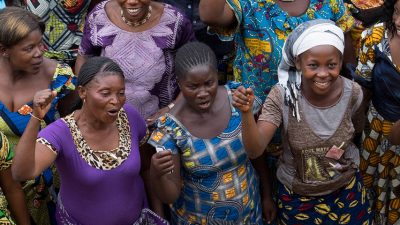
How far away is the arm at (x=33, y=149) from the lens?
113 inches

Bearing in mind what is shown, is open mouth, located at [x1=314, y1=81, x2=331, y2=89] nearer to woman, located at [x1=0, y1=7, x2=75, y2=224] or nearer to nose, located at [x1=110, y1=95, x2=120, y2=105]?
nose, located at [x1=110, y1=95, x2=120, y2=105]

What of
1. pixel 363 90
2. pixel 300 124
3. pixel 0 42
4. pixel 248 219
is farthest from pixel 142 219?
pixel 363 90

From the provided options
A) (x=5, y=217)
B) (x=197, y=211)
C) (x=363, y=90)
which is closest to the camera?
(x=5, y=217)

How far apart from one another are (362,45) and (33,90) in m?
1.98

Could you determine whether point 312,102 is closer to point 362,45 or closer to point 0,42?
point 362,45

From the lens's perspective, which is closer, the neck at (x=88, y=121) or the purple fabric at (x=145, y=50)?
the neck at (x=88, y=121)

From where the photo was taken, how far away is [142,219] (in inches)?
136

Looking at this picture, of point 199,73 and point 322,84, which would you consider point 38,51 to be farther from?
point 322,84

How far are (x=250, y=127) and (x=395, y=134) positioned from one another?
915 millimetres

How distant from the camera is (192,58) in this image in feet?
10.9

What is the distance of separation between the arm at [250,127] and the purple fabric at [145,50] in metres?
0.79

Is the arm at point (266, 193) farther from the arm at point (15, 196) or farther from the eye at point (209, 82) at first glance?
the arm at point (15, 196)

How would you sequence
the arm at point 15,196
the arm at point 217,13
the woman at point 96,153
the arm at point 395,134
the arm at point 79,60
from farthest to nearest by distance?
the arm at point 79,60
the arm at point 217,13
the arm at point 395,134
the arm at point 15,196
the woman at point 96,153

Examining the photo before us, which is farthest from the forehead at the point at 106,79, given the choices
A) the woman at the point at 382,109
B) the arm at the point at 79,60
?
the woman at the point at 382,109
